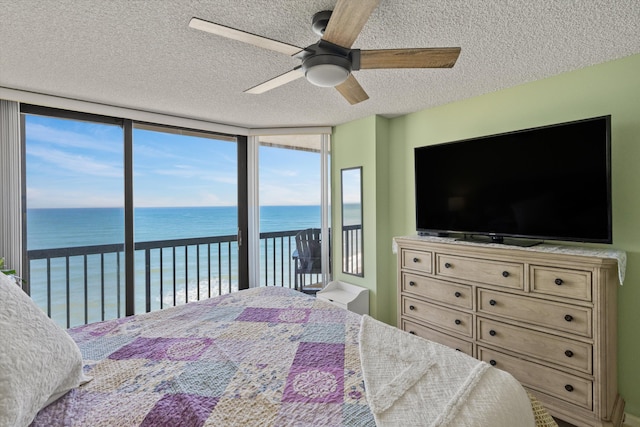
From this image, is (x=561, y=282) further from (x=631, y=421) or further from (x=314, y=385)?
(x=314, y=385)

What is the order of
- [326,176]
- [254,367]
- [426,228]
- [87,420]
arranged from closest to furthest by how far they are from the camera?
Answer: [87,420], [254,367], [426,228], [326,176]

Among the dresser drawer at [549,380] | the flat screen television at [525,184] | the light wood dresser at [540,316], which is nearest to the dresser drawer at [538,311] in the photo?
the light wood dresser at [540,316]

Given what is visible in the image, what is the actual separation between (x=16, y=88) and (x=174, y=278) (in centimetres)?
242

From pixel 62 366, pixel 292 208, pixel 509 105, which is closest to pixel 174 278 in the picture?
pixel 292 208

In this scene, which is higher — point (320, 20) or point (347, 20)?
point (320, 20)

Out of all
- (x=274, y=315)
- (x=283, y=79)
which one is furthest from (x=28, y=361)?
(x=283, y=79)

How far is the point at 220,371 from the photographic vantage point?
122 cm

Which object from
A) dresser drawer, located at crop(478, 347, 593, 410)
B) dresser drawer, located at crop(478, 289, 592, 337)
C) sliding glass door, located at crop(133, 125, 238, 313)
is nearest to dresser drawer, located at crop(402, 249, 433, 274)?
dresser drawer, located at crop(478, 289, 592, 337)

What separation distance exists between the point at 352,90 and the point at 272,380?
1630mm

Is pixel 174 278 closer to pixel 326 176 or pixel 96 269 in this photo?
pixel 96 269

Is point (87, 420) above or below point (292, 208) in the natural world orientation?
below

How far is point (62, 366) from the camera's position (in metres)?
1.02

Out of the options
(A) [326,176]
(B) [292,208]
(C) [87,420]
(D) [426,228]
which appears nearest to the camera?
(C) [87,420]

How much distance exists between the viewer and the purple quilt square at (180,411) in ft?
3.03
